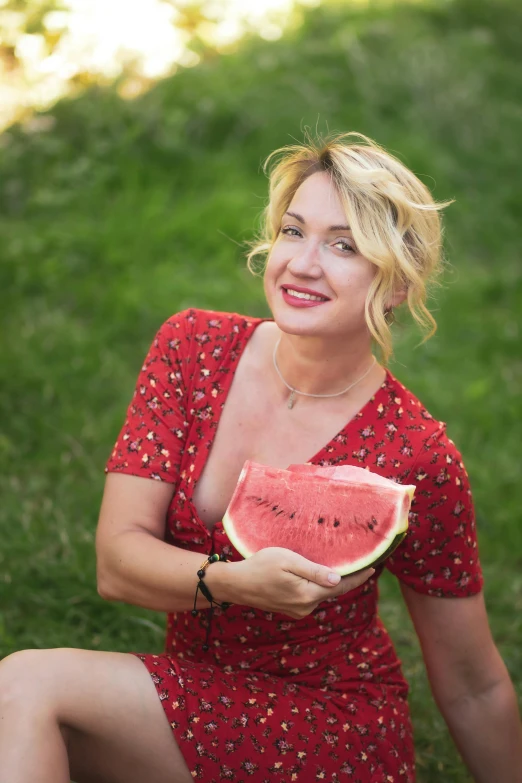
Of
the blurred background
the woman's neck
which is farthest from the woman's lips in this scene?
the blurred background

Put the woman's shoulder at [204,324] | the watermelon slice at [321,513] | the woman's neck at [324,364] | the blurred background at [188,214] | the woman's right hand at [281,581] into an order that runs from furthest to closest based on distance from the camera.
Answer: the blurred background at [188,214] → the woman's shoulder at [204,324] → the woman's neck at [324,364] → the watermelon slice at [321,513] → the woman's right hand at [281,581]

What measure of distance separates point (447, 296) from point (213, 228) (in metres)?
1.45

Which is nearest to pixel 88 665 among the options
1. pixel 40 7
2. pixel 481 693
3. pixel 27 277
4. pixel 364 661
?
pixel 364 661

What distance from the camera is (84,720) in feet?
7.09

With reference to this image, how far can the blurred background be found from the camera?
141 inches

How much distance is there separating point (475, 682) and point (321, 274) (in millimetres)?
1175

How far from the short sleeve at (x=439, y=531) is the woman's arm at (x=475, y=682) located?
2.1 inches

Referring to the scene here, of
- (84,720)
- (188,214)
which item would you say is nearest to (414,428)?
(84,720)

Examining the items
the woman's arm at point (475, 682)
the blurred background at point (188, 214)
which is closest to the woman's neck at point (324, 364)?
the woman's arm at point (475, 682)

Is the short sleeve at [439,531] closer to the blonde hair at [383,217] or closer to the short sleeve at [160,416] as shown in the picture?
the blonde hair at [383,217]

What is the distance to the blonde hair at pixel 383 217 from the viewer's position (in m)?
2.46

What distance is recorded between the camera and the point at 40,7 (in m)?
6.01

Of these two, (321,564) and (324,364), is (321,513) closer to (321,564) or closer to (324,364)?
(321,564)

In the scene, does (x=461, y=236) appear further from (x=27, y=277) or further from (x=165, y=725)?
(x=165, y=725)
